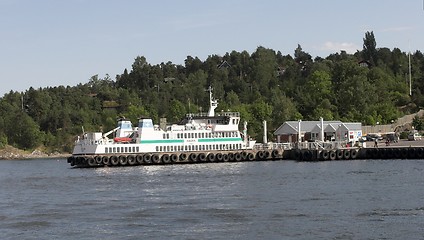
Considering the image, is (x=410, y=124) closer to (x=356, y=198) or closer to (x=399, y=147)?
(x=399, y=147)

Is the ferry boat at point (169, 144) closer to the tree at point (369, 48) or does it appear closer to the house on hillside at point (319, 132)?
the house on hillside at point (319, 132)

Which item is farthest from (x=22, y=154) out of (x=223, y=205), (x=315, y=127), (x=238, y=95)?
(x=223, y=205)

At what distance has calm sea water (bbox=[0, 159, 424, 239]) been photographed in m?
37.4

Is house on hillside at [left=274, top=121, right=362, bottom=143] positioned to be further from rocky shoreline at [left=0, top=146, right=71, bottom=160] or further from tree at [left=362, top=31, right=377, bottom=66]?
tree at [left=362, top=31, right=377, bottom=66]

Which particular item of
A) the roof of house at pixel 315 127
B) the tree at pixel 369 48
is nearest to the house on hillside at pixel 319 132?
the roof of house at pixel 315 127

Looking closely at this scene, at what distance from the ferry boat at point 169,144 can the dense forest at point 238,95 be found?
35.6 metres

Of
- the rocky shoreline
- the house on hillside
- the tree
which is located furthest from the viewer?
the tree

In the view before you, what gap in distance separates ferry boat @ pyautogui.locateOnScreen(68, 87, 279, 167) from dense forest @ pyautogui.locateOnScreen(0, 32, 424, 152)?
35625 millimetres

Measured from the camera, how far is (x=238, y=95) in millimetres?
168625

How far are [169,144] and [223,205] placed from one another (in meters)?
45.4

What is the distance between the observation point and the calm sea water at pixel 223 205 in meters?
37.4

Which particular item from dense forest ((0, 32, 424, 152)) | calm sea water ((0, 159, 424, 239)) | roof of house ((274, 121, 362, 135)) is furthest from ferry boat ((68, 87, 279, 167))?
dense forest ((0, 32, 424, 152))

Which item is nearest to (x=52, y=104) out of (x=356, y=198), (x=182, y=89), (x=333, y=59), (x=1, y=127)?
(x=1, y=127)

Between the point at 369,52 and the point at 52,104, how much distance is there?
258ft
